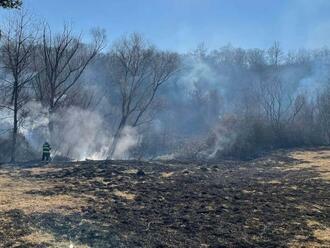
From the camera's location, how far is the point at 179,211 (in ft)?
38.7

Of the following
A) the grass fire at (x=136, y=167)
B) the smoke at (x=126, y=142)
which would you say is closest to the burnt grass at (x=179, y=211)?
the grass fire at (x=136, y=167)

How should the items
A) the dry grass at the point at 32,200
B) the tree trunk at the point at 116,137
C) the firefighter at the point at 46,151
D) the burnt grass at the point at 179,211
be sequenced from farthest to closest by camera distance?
the tree trunk at the point at 116,137
the firefighter at the point at 46,151
the dry grass at the point at 32,200
the burnt grass at the point at 179,211

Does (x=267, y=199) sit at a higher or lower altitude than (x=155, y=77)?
lower

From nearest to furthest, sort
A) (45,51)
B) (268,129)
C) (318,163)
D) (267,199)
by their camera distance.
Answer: (267,199), (318,163), (45,51), (268,129)

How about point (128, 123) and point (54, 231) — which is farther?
point (128, 123)

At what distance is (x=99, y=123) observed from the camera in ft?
135

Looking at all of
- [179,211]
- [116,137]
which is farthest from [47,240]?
[116,137]

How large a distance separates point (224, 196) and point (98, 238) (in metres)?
6.21

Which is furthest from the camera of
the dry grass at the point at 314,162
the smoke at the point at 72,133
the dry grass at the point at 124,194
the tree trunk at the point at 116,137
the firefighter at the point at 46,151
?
the tree trunk at the point at 116,137

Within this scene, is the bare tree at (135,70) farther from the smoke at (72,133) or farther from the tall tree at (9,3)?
the tall tree at (9,3)

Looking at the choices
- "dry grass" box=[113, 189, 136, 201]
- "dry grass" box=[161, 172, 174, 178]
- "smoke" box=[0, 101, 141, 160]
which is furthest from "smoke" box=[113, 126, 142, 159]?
"dry grass" box=[113, 189, 136, 201]

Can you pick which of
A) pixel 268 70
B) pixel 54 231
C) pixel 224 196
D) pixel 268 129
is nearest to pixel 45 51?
pixel 268 129

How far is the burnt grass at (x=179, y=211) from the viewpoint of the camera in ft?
30.3

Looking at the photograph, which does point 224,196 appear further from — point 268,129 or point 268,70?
point 268,70
